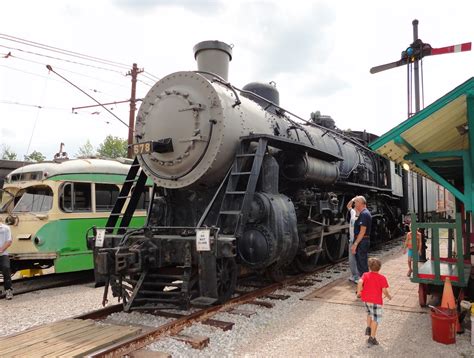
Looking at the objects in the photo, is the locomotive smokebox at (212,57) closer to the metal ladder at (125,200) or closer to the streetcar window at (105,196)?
the metal ladder at (125,200)

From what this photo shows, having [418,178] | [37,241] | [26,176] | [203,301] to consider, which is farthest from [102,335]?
[418,178]

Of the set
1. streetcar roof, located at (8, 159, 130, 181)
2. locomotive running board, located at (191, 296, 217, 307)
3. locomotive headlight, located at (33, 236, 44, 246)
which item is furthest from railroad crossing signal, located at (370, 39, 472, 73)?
locomotive headlight, located at (33, 236, 44, 246)

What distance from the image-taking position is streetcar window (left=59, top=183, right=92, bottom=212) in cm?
874

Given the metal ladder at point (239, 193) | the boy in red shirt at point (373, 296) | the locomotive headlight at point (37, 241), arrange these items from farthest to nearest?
the locomotive headlight at point (37, 241) → the metal ladder at point (239, 193) → the boy in red shirt at point (373, 296)

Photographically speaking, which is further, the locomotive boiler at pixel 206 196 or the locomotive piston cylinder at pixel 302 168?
the locomotive piston cylinder at pixel 302 168

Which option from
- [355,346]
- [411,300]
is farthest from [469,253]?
[355,346]

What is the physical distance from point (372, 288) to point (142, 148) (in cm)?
370

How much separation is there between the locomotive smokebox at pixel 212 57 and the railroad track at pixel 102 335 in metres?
3.80

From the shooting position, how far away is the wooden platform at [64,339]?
12.4 feet

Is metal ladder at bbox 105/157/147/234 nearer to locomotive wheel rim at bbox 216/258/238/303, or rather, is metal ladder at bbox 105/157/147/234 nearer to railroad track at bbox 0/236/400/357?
railroad track at bbox 0/236/400/357

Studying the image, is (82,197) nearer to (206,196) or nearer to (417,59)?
(206,196)

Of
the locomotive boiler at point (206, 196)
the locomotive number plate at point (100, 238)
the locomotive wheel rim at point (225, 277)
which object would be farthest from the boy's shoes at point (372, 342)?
the locomotive number plate at point (100, 238)

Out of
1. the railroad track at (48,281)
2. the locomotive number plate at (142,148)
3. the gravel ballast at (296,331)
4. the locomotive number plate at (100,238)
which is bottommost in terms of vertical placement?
the railroad track at (48,281)

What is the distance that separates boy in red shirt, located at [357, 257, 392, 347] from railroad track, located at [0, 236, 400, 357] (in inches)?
Result: 57.9
